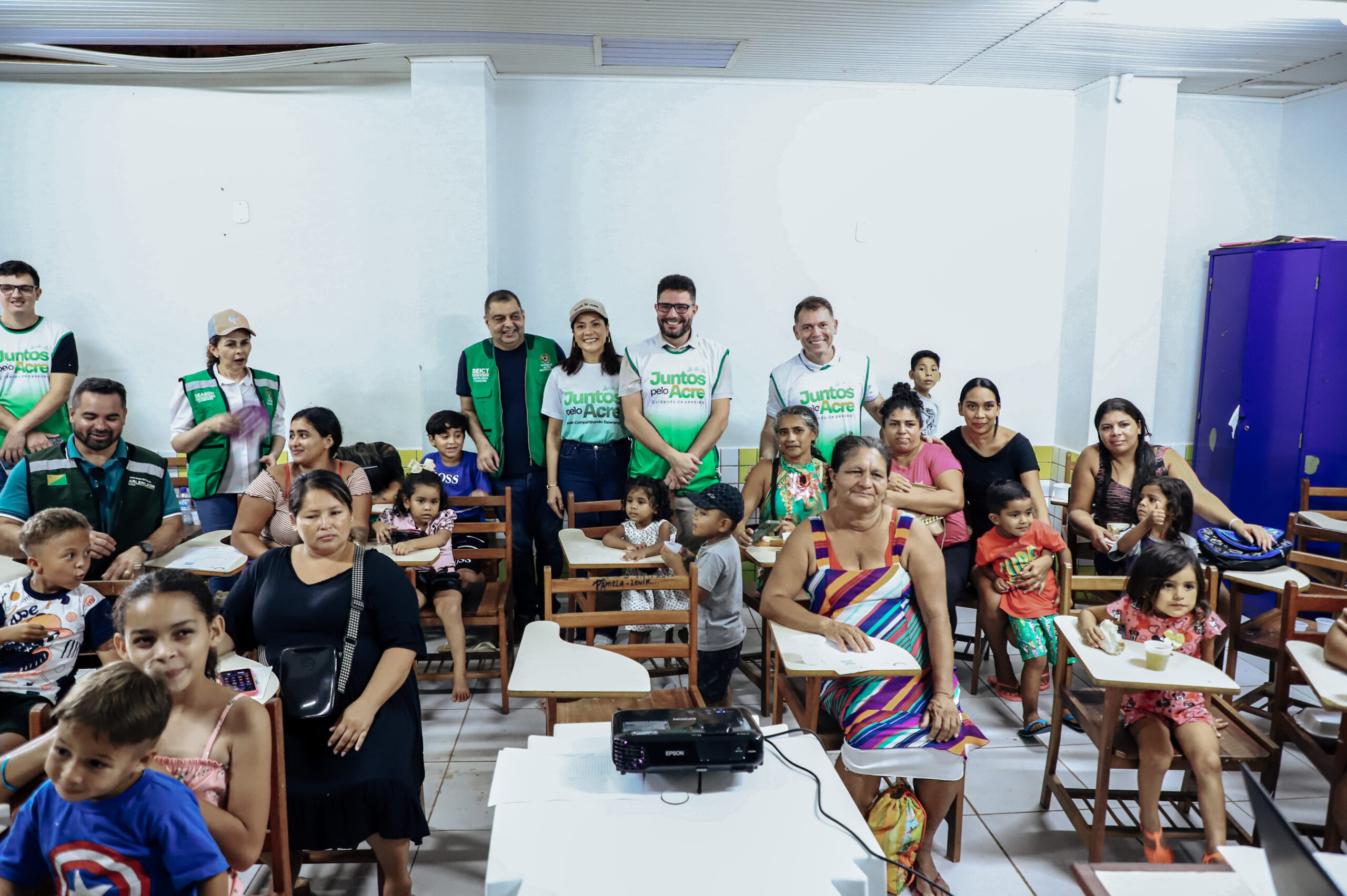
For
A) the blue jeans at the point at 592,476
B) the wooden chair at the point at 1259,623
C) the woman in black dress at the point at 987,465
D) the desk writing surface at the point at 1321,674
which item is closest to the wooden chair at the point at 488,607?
the blue jeans at the point at 592,476

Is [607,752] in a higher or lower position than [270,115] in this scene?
lower

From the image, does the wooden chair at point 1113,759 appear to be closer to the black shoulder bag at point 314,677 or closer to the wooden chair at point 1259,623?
the wooden chair at point 1259,623

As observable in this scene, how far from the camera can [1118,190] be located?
17.0ft

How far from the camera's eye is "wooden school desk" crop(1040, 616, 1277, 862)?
239 cm

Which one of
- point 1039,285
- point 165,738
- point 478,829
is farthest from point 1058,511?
point 165,738

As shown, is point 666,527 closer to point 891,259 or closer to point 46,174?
point 891,259

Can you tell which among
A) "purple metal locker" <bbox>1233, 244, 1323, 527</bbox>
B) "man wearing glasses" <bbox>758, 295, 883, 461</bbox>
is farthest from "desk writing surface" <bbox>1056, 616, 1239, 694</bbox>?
"purple metal locker" <bbox>1233, 244, 1323, 527</bbox>

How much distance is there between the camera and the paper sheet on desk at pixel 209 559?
3.14m

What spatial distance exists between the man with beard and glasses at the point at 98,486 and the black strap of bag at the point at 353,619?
53.3 inches

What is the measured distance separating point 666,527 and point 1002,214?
3233 mm

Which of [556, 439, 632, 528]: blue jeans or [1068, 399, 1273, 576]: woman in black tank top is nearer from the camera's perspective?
[1068, 399, 1273, 576]: woman in black tank top

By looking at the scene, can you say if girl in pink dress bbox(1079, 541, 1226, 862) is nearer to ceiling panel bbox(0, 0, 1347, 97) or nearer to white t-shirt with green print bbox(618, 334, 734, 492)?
white t-shirt with green print bbox(618, 334, 734, 492)

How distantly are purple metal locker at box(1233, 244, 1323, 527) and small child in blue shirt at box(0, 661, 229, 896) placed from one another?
574 centimetres

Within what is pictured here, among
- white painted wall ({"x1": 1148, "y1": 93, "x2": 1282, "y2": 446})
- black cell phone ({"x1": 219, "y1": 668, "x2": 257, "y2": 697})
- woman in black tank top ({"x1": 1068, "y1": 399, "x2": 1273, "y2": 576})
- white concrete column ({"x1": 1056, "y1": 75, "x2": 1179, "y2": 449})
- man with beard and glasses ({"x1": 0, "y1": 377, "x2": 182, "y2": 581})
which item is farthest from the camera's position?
white painted wall ({"x1": 1148, "y1": 93, "x2": 1282, "y2": 446})
